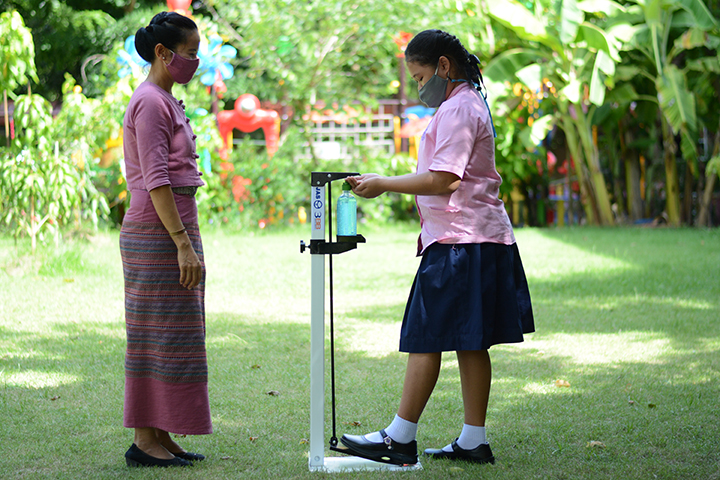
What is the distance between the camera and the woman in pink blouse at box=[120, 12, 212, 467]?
3.02 m

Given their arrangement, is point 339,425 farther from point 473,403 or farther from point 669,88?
point 669,88

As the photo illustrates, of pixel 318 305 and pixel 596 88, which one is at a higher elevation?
pixel 596 88

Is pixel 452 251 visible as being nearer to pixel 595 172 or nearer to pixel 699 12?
pixel 699 12

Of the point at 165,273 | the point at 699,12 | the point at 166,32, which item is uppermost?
the point at 699,12

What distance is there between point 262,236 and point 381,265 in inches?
152

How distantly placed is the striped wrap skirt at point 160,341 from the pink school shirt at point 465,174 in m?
1.03

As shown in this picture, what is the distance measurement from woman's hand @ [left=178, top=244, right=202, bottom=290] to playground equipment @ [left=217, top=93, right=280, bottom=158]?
1097 cm

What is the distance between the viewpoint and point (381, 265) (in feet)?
30.6

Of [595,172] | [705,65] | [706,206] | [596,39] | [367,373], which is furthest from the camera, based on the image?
[595,172]

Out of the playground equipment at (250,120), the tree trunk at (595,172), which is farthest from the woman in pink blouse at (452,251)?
the tree trunk at (595,172)

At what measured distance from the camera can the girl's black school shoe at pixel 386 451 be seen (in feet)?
10.2

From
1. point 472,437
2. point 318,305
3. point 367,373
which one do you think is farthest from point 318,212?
point 367,373

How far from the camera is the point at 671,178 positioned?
14109 mm

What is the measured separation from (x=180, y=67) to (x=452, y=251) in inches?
51.9
